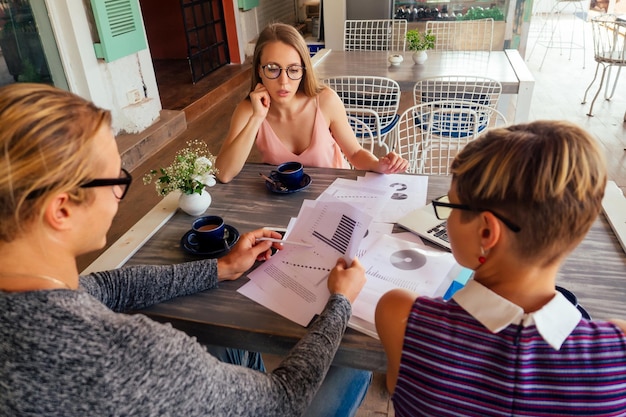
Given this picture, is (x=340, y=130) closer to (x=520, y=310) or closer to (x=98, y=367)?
(x=520, y=310)

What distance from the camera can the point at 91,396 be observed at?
2.02ft

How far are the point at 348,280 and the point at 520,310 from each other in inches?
15.4

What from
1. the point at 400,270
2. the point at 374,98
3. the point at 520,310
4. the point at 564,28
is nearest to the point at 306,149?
the point at 400,270

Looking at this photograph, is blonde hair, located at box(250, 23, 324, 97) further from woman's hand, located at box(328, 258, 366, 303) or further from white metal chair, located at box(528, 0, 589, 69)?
white metal chair, located at box(528, 0, 589, 69)

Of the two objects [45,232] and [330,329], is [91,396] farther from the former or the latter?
[330,329]

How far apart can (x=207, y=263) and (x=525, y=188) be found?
75cm

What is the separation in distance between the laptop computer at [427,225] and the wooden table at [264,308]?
290mm

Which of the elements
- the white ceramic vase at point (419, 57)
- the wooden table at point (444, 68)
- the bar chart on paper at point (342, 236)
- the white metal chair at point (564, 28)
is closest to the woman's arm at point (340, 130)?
the bar chart on paper at point (342, 236)

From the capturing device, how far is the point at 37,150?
61cm

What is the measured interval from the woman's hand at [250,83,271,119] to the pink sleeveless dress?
0.39 ft

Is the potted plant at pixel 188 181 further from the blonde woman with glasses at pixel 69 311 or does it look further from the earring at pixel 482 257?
the earring at pixel 482 257

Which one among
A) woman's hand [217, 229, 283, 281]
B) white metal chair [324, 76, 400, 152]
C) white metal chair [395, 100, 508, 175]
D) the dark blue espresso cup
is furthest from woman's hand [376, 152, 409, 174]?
white metal chair [324, 76, 400, 152]

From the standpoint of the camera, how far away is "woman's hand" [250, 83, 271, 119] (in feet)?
5.73

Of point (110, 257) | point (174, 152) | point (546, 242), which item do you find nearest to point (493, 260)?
point (546, 242)
